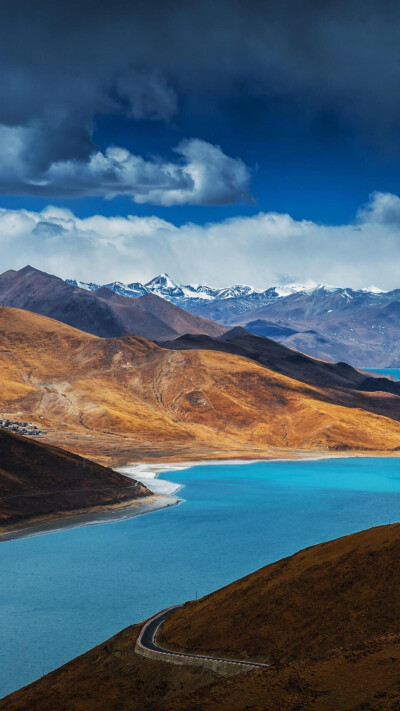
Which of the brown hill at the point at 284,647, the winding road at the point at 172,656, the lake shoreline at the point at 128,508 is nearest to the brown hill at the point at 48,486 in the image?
the lake shoreline at the point at 128,508

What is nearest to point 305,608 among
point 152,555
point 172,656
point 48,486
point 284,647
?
point 284,647

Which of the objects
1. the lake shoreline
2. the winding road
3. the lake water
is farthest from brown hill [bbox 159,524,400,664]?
the lake shoreline

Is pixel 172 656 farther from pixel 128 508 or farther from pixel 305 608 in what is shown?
pixel 128 508

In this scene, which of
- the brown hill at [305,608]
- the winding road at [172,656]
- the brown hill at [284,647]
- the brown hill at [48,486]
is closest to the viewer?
the brown hill at [284,647]

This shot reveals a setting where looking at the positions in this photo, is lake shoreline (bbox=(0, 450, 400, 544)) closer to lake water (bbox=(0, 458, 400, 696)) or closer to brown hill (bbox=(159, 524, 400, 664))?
lake water (bbox=(0, 458, 400, 696))

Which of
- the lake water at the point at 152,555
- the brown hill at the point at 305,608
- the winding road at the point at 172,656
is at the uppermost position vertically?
the brown hill at the point at 305,608

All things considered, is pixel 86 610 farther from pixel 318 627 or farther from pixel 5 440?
pixel 5 440

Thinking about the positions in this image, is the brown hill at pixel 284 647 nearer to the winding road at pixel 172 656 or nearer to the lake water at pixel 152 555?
the winding road at pixel 172 656
